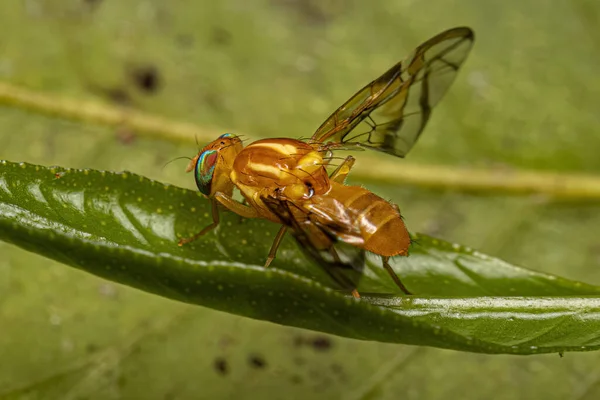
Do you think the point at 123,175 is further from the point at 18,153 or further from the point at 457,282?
the point at 18,153

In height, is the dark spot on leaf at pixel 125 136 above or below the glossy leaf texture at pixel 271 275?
below

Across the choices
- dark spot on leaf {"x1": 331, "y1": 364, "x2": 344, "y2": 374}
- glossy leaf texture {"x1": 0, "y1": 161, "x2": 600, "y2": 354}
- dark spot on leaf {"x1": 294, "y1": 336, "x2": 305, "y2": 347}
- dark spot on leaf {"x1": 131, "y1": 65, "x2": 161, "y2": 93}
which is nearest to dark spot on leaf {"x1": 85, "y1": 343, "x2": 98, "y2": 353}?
dark spot on leaf {"x1": 294, "y1": 336, "x2": 305, "y2": 347}

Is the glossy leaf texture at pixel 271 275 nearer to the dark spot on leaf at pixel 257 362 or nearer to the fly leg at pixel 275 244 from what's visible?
the fly leg at pixel 275 244

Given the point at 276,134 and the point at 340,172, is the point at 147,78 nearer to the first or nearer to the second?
the point at 276,134

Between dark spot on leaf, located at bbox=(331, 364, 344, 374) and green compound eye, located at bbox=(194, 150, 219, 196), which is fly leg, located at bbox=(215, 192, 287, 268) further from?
dark spot on leaf, located at bbox=(331, 364, 344, 374)

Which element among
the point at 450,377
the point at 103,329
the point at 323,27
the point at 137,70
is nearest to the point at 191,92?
the point at 137,70

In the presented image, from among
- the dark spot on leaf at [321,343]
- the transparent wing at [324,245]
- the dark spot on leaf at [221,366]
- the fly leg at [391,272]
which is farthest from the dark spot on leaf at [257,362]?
the fly leg at [391,272]

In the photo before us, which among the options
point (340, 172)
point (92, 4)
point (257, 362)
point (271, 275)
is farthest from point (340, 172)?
point (92, 4)
